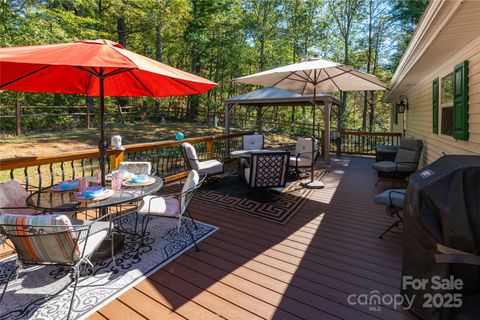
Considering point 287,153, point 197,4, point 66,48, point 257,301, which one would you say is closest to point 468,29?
point 287,153

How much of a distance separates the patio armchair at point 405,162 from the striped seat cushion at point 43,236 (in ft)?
19.3

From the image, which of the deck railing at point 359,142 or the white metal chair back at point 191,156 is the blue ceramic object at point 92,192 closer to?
the white metal chair back at point 191,156

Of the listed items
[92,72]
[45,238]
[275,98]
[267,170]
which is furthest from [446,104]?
[45,238]

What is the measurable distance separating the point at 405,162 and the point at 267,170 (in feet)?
10.9

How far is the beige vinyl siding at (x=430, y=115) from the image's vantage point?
334 cm

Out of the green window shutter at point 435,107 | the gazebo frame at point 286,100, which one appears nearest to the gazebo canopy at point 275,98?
the gazebo frame at point 286,100

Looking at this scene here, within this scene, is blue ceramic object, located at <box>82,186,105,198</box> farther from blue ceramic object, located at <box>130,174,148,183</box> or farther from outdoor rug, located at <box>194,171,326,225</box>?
outdoor rug, located at <box>194,171,326,225</box>

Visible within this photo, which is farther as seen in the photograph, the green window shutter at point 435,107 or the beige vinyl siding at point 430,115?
the green window shutter at point 435,107

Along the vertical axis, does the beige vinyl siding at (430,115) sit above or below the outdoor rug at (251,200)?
above

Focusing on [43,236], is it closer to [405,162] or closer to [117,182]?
[117,182]

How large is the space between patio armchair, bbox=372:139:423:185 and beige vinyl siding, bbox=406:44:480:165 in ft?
Answer: 0.87

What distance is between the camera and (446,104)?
15.1 ft

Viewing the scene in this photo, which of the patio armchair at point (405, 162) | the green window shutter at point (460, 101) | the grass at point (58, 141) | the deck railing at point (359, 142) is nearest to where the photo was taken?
the green window shutter at point (460, 101)

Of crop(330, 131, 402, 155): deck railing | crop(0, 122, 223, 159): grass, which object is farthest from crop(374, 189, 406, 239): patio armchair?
crop(0, 122, 223, 159): grass
